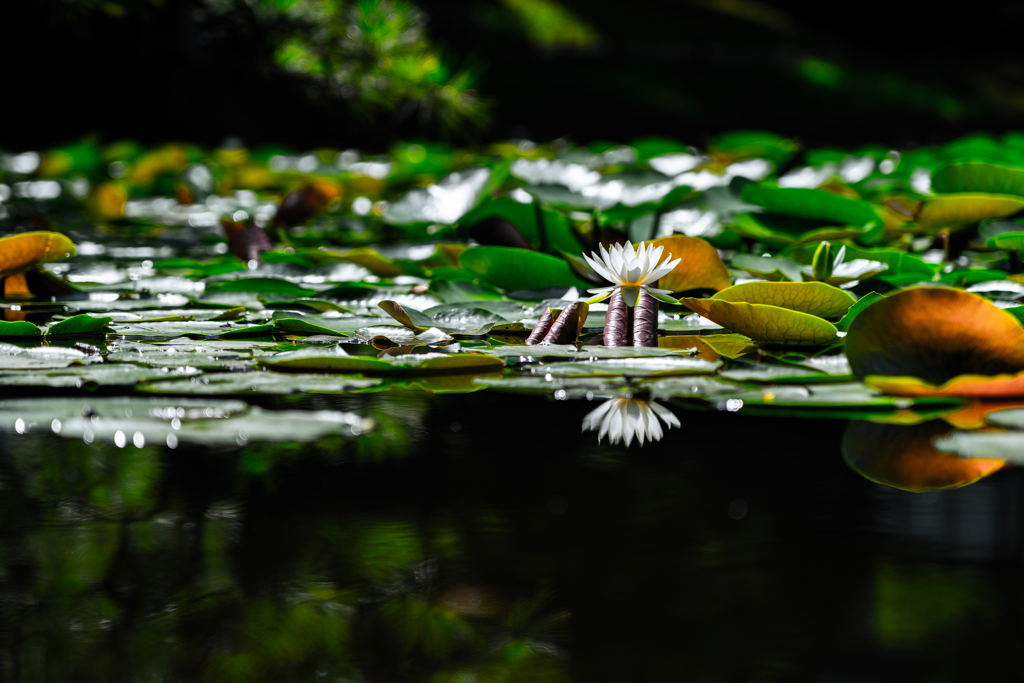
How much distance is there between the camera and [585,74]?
7.76 meters

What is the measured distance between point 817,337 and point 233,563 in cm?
52

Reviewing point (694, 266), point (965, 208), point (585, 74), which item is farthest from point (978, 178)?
point (585, 74)

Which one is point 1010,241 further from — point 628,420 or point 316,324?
point 316,324

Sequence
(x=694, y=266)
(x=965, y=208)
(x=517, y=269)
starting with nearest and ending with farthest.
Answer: (x=694, y=266)
(x=517, y=269)
(x=965, y=208)

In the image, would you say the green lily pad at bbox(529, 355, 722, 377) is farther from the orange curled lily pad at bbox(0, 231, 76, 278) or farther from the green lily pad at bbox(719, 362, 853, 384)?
the orange curled lily pad at bbox(0, 231, 76, 278)

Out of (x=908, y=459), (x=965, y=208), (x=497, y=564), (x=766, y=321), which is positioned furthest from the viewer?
(x=965, y=208)

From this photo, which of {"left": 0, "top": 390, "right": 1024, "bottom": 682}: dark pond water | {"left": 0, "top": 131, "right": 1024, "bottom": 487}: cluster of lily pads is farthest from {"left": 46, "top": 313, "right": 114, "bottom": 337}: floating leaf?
{"left": 0, "top": 390, "right": 1024, "bottom": 682}: dark pond water

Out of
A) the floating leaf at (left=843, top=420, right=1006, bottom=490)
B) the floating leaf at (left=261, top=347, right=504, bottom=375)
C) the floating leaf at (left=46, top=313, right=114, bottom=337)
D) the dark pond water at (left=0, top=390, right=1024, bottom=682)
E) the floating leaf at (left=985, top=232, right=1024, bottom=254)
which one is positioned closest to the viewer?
the dark pond water at (left=0, top=390, right=1024, bottom=682)

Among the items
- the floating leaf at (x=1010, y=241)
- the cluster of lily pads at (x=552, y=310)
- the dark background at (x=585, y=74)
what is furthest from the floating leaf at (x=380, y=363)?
the dark background at (x=585, y=74)

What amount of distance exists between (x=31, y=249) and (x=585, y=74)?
7190mm

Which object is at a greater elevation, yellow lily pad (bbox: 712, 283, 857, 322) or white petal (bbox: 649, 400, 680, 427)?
yellow lily pad (bbox: 712, 283, 857, 322)

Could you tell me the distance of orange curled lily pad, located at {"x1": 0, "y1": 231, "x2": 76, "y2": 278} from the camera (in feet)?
3.05

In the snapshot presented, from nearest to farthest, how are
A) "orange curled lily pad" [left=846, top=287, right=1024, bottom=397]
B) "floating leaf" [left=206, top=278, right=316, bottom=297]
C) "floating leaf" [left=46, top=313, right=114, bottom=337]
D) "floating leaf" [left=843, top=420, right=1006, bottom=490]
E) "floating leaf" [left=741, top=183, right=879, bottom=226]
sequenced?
"floating leaf" [left=843, top=420, right=1006, bottom=490] < "orange curled lily pad" [left=846, top=287, right=1024, bottom=397] < "floating leaf" [left=46, top=313, right=114, bottom=337] < "floating leaf" [left=206, top=278, right=316, bottom=297] < "floating leaf" [left=741, top=183, right=879, bottom=226]

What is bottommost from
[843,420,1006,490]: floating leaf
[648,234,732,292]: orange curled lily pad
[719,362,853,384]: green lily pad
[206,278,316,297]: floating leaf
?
[843,420,1006,490]: floating leaf
